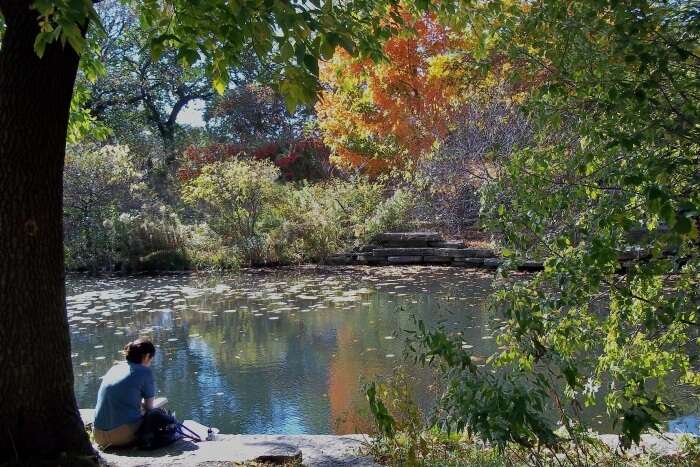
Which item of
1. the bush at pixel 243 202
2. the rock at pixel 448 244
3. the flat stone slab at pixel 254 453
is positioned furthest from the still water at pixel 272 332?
the bush at pixel 243 202

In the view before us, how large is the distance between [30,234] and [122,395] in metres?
2.00

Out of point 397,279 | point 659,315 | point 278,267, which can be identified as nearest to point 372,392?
point 659,315

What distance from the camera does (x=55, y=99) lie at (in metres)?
3.69

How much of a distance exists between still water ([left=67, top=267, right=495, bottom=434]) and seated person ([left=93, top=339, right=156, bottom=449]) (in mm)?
1278

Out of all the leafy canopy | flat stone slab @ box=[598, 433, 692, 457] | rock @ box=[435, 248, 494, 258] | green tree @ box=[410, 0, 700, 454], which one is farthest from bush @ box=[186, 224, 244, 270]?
the leafy canopy

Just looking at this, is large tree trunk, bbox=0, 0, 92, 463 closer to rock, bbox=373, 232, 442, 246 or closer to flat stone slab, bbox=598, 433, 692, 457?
flat stone slab, bbox=598, 433, 692, 457

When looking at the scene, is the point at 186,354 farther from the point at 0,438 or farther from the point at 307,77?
the point at 307,77

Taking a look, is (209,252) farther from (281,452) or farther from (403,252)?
(281,452)

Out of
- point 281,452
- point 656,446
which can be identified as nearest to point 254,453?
point 281,452

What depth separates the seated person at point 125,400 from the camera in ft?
16.9

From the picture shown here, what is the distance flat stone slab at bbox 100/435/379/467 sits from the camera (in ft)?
13.9

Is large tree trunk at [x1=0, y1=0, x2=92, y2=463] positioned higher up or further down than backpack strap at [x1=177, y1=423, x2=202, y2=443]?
higher up

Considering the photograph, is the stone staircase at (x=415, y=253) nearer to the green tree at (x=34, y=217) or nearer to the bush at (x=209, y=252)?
the bush at (x=209, y=252)

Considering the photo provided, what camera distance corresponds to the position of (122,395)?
17.2 ft
